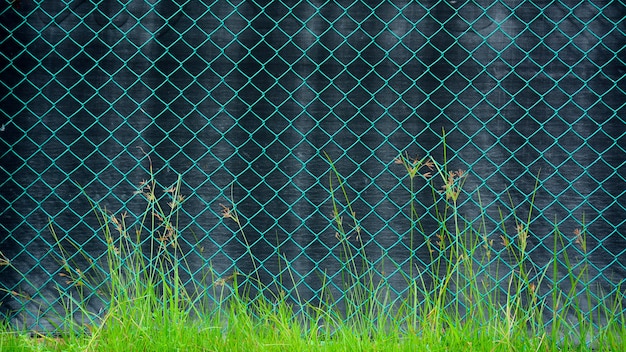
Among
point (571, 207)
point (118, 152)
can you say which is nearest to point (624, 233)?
point (571, 207)

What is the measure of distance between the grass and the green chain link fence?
0.17 feet

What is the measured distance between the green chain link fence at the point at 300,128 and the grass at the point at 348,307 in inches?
2.1

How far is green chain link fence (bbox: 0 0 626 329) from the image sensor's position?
7.66 ft

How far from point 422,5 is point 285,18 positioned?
1.82 ft

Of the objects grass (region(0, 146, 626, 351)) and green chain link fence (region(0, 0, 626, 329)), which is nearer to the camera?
grass (region(0, 146, 626, 351))

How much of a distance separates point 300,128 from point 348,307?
73 cm

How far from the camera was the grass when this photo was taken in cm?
187

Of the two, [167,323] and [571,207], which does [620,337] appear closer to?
[571,207]

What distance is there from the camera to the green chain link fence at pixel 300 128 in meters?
2.34

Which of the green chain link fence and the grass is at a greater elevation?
the green chain link fence

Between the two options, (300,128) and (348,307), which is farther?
(300,128)

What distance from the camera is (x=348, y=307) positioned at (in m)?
2.18

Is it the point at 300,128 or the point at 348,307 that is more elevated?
the point at 300,128

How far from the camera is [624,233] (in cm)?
234
